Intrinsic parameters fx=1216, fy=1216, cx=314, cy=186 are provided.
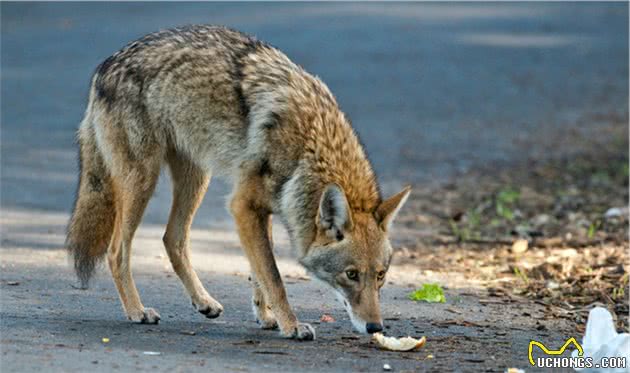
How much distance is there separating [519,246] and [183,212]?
336 centimetres

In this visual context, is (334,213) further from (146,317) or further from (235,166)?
(146,317)

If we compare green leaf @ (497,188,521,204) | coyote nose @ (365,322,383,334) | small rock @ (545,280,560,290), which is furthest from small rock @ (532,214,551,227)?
coyote nose @ (365,322,383,334)

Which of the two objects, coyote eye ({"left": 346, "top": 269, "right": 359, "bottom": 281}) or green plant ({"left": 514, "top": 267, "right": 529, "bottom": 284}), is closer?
coyote eye ({"left": 346, "top": 269, "right": 359, "bottom": 281})

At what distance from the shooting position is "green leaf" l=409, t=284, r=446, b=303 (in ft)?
29.3

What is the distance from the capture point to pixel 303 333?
7594mm

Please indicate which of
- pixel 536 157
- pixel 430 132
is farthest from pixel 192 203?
pixel 430 132

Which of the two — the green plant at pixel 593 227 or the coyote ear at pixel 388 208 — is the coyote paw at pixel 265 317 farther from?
the green plant at pixel 593 227

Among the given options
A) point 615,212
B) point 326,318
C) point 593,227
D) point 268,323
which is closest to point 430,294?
point 326,318

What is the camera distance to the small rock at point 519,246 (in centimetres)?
1063

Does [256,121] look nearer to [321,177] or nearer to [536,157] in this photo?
[321,177]

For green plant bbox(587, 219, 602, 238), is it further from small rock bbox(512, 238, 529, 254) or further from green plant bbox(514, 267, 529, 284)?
green plant bbox(514, 267, 529, 284)

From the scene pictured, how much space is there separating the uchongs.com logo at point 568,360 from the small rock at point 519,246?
9.82ft

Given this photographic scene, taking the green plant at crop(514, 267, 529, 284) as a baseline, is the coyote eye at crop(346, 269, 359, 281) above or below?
above

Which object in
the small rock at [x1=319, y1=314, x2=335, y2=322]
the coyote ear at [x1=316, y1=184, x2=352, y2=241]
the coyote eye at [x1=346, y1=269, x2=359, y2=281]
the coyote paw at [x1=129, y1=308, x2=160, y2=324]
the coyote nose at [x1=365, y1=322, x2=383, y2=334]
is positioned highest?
the coyote ear at [x1=316, y1=184, x2=352, y2=241]
